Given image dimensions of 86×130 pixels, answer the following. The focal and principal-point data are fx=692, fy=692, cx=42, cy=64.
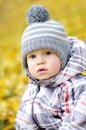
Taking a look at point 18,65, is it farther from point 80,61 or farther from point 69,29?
point 80,61

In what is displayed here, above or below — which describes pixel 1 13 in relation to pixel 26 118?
above

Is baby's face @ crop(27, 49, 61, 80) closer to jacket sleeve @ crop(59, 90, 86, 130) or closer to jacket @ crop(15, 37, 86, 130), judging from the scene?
jacket @ crop(15, 37, 86, 130)

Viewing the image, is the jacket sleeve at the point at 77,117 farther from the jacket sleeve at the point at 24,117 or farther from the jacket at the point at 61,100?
the jacket sleeve at the point at 24,117

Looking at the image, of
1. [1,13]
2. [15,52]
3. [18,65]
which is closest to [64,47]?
[18,65]

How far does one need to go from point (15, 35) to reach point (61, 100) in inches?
212

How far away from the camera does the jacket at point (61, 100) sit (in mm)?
4285

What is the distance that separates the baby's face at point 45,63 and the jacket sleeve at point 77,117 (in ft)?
0.86

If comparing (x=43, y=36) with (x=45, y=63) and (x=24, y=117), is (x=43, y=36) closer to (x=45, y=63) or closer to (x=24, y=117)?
(x=45, y=63)

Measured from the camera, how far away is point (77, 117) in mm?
4254

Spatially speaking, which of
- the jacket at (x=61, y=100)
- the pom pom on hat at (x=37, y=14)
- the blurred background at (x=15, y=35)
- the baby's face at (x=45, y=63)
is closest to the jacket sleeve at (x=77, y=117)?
the jacket at (x=61, y=100)

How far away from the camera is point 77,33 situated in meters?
8.30

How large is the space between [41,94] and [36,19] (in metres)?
0.49

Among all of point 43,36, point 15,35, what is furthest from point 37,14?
point 15,35

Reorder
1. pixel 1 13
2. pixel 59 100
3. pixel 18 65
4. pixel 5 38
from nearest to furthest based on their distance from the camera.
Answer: pixel 59 100
pixel 18 65
pixel 5 38
pixel 1 13
